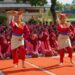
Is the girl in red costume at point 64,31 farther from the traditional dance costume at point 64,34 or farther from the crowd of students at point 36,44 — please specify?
the crowd of students at point 36,44

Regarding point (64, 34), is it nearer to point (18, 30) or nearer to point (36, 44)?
point (18, 30)

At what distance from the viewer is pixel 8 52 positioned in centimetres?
1479

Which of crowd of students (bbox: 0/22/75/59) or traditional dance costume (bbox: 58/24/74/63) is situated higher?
traditional dance costume (bbox: 58/24/74/63)

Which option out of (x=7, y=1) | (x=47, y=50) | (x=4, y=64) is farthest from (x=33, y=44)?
(x=7, y=1)

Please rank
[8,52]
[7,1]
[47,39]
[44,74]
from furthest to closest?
[7,1] → [47,39] → [8,52] → [44,74]

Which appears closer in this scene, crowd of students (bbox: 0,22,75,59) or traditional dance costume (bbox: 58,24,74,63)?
traditional dance costume (bbox: 58,24,74,63)

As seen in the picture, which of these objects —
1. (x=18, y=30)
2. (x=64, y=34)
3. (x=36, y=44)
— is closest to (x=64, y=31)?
(x=64, y=34)

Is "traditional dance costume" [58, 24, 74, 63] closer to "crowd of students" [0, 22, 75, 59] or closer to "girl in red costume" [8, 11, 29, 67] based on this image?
"girl in red costume" [8, 11, 29, 67]

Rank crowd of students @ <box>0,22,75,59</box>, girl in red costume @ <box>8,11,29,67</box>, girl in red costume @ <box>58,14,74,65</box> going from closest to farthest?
girl in red costume @ <box>8,11,29,67</box>
girl in red costume @ <box>58,14,74,65</box>
crowd of students @ <box>0,22,75,59</box>

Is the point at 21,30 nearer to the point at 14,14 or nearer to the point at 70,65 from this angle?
the point at 14,14

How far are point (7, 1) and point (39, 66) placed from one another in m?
53.1

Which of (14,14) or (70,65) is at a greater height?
(14,14)

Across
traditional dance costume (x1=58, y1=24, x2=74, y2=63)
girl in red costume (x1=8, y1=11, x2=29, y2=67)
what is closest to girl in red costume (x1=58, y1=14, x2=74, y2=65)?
traditional dance costume (x1=58, y1=24, x2=74, y2=63)

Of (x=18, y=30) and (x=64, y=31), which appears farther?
(x=64, y=31)
